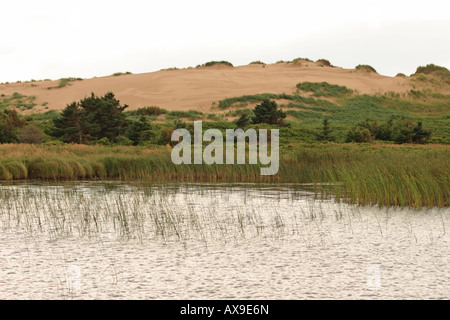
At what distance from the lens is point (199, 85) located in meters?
62.6

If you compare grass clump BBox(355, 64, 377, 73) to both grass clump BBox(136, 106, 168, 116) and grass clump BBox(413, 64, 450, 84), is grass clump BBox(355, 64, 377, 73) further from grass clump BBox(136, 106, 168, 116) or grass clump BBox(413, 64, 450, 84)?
grass clump BBox(136, 106, 168, 116)

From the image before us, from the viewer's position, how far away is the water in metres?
6.58

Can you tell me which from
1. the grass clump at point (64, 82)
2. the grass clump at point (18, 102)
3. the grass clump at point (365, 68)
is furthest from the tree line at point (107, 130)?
the grass clump at point (365, 68)

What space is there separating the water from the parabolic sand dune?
126ft

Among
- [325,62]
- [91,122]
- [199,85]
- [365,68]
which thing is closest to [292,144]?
[91,122]

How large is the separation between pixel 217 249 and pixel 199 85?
180 ft

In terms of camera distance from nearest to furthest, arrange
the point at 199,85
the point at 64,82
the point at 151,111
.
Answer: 1. the point at 151,111
2. the point at 199,85
3. the point at 64,82

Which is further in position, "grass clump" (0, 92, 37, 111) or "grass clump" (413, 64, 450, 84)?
"grass clump" (413, 64, 450, 84)

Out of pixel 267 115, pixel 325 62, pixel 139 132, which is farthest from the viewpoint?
pixel 325 62

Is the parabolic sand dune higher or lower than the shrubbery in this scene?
higher

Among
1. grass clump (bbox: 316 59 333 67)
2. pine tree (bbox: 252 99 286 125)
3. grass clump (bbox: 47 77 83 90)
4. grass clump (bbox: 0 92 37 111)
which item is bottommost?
pine tree (bbox: 252 99 286 125)

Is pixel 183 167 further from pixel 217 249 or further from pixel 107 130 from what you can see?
pixel 107 130

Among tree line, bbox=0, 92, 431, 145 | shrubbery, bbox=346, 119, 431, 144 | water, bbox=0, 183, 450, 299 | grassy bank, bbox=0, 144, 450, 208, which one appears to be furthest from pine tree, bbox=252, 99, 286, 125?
water, bbox=0, 183, 450, 299

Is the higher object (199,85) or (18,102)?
(199,85)
